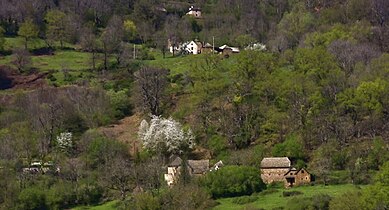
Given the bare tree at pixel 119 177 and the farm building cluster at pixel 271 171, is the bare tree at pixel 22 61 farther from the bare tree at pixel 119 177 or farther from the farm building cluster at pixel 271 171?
the farm building cluster at pixel 271 171

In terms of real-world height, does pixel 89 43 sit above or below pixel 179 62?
above

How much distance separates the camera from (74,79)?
245 ft

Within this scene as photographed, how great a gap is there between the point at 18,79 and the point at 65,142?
2369 centimetres

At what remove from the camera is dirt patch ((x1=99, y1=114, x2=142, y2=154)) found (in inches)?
2311

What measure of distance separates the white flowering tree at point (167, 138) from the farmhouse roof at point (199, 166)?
322 cm

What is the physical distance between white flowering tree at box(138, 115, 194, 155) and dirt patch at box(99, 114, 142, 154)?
2.00 metres

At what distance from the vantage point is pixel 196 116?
59.6 meters

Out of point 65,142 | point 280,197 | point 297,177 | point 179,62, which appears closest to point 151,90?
point 65,142

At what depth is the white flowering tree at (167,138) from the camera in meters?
54.9

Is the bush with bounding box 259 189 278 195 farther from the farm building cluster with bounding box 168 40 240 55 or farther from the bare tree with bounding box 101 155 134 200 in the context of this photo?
the farm building cluster with bounding box 168 40 240 55

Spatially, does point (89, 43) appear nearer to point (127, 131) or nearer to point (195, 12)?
point (195, 12)

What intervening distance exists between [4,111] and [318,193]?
31.5 meters

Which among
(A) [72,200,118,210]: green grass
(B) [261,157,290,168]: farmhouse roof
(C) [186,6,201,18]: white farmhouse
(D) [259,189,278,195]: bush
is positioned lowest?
(A) [72,200,118,210]: green grass

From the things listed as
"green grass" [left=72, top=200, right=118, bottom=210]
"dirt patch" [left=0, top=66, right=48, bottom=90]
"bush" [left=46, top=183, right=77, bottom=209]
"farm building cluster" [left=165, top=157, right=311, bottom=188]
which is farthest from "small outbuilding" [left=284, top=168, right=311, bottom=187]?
"dirt patch" [left=0, top=66, right=48, bottom=90]
